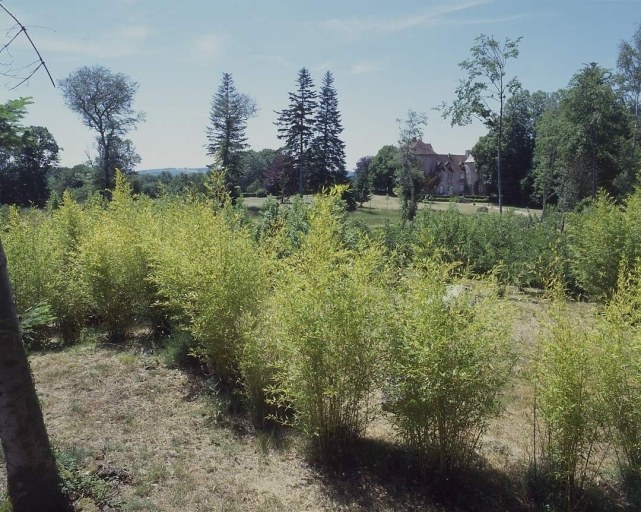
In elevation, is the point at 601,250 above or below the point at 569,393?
above

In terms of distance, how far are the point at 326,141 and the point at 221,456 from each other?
29.3 metres

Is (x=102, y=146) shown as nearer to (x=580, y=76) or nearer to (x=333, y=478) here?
(x=580, y=76)

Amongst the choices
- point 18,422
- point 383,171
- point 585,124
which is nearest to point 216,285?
point 18,422

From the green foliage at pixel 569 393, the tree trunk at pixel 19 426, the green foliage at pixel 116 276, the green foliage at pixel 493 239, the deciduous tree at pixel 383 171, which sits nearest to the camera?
the tree trunk at pixel 19 426

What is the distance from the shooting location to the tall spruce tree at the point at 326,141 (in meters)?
31.6

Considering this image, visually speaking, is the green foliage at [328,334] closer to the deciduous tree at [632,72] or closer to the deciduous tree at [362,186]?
the deciduous tree at [632,72]

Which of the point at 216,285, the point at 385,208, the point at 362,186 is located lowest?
the point at 216,285

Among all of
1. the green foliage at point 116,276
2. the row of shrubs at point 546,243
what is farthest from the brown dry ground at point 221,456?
the row of shrubs at point 546,243

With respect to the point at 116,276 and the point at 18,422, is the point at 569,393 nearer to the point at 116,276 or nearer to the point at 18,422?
the point at 18,422

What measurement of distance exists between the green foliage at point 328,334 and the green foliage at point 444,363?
0.25m

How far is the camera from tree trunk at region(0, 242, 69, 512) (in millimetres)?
2633

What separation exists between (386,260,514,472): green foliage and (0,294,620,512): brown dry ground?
363mm

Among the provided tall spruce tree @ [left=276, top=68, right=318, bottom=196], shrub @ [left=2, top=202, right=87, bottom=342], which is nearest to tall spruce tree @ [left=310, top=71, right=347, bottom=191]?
tall spruce tree @ [left=276, top=68, right=318, bottom=196]

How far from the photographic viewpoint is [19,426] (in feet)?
8.84
